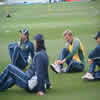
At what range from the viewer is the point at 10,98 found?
7.02 metres

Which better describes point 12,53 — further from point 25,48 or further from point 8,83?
point 8,83

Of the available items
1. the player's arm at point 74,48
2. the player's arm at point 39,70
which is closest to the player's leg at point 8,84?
the player's arm at point 39,70

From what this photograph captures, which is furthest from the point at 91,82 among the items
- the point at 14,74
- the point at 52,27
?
the point at 52,27

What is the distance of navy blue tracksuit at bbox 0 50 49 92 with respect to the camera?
6820mm

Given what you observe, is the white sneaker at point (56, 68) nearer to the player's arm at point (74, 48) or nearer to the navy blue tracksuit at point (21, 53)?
the player's arm at point (74, 48)

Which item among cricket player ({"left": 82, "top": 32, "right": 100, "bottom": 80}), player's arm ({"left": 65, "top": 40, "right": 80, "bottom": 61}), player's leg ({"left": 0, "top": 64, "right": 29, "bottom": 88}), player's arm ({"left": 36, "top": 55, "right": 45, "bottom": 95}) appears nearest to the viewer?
player's arm ({"left": 36, "top": 55, "right": 45, "bottom": 95})

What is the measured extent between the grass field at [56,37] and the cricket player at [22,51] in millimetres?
770

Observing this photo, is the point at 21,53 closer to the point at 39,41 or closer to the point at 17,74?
the point at 17,74

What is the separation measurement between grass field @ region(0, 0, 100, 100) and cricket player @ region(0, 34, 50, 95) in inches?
9.1

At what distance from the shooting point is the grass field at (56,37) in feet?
23.5

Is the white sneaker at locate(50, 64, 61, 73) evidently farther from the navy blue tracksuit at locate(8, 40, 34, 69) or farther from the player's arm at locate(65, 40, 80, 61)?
the navy blue tracksuit at locate(8, 40, 34, 69)

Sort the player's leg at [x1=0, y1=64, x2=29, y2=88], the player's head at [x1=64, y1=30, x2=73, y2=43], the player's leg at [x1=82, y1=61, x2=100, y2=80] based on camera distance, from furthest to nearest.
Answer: the player's head at [x1=64, y1=30, x2=73, y2=43] → the player's leg at [x1=82, y1=61, x2=100, y2=80] → the player's leg at [x1=0, y1=64, x2=29, y2=88]

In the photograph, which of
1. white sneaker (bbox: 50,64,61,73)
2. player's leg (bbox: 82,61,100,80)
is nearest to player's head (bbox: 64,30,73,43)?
white sneaker (bbox: 50,64,61,73)

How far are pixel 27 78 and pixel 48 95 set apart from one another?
0.58 meters
